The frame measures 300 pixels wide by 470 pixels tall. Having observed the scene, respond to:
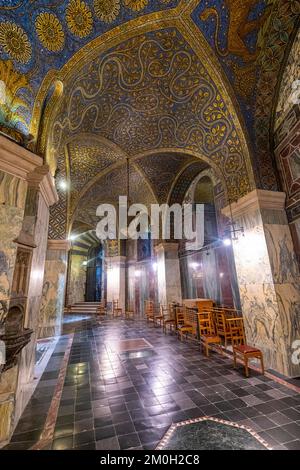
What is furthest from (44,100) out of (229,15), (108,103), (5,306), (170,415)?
(170,415)

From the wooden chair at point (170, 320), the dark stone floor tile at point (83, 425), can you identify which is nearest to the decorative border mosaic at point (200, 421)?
the dark stone floor tile at point (83, 425)

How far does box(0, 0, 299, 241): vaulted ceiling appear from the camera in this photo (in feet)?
11.5

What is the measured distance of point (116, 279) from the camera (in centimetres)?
1412

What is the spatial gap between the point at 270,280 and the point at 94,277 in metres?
18.4

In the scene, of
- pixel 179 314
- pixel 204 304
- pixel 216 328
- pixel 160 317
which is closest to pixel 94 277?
pixel 160 317

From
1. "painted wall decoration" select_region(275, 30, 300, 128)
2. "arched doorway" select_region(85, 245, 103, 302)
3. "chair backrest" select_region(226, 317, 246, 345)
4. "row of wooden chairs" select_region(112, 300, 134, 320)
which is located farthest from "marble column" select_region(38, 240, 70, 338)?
"arched doorway" select_region(85, 245, 103, 302)

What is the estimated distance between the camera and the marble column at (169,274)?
941 centimetres

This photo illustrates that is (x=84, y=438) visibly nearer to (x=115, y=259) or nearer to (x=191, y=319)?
(x=191, y=319)

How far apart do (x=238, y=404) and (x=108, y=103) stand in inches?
269

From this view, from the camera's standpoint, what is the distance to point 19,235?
9.87 feet

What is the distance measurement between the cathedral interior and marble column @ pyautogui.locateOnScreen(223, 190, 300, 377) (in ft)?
0.10

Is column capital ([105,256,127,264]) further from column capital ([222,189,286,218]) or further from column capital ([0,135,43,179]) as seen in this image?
column capital ([0,135,43,179])
